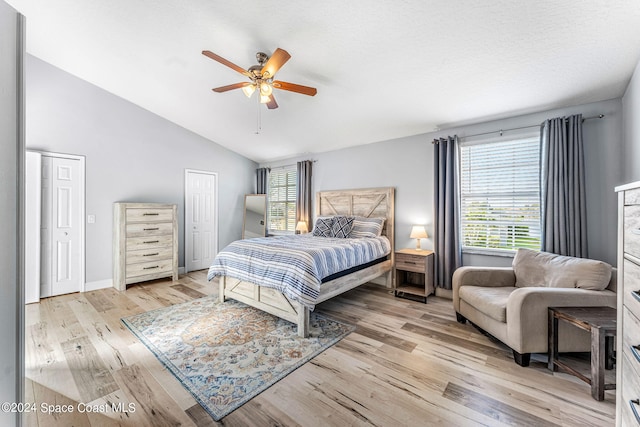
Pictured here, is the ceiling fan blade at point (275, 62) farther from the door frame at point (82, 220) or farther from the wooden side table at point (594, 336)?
the door frame at point (82, 220)

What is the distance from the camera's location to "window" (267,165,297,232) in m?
6.02

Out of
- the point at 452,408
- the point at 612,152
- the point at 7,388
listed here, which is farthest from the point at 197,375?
the point at 612,152

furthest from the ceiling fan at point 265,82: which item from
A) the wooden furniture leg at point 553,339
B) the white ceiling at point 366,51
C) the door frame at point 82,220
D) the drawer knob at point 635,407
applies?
the door frame at point 82,220

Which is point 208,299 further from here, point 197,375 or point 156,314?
point 197,375

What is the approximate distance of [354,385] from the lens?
1.92m

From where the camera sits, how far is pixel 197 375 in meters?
2.03

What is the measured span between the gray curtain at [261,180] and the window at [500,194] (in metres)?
4.39

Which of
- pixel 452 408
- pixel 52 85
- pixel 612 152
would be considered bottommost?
pixel 452 408

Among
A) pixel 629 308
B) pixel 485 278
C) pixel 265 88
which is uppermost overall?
pixel 265 88

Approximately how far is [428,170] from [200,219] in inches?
184

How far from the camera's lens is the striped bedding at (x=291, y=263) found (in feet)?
8.61

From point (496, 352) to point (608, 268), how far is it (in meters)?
1.23

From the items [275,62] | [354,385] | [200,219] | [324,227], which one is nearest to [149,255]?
[200,219]

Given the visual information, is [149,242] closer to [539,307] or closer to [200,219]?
[200,219]
